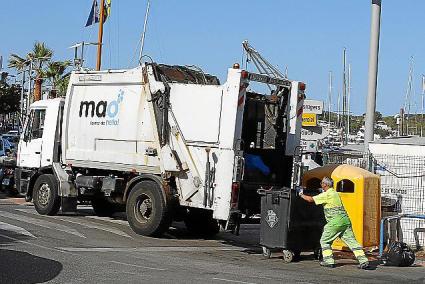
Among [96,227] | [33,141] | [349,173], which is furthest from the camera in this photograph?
[33,141]

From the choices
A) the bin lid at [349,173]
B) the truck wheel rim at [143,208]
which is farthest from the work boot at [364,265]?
the truck wheel rim at [143,208]

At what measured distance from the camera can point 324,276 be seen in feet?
33.2

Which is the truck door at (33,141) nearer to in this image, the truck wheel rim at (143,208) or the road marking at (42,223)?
the road marking at (42,223)

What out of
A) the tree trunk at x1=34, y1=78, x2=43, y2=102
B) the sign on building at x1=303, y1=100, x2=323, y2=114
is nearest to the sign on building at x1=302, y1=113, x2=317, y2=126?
the sign on building at x1=303, y1=100, x2=323, y2=114

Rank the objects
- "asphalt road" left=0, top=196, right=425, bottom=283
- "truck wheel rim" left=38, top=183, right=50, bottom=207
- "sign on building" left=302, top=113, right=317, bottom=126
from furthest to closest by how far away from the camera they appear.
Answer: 1. "sign on building" left=302, top=113, right=317, bottom=126
2. "truck wheel rim" left=38, top=183, right=50, bottom=207
3. "asphalt road" left=0, top=196, right=425, bottom=283

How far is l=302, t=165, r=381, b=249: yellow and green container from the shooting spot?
1280cm

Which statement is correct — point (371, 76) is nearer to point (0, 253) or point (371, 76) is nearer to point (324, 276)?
point (324, 276)

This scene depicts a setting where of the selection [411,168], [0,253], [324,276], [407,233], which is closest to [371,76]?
[411,168]

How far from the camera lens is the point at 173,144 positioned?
43.2 ft

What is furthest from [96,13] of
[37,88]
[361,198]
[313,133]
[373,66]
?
Answer: [361,198]

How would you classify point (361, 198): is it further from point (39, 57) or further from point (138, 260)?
point (39, 57)

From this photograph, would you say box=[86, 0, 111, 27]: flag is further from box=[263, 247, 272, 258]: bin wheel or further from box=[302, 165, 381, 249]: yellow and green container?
box=[263, 247, 272, 258]: bin wheel

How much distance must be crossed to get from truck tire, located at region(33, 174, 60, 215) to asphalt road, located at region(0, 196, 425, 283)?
848 mm

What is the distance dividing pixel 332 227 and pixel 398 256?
1.43 m
